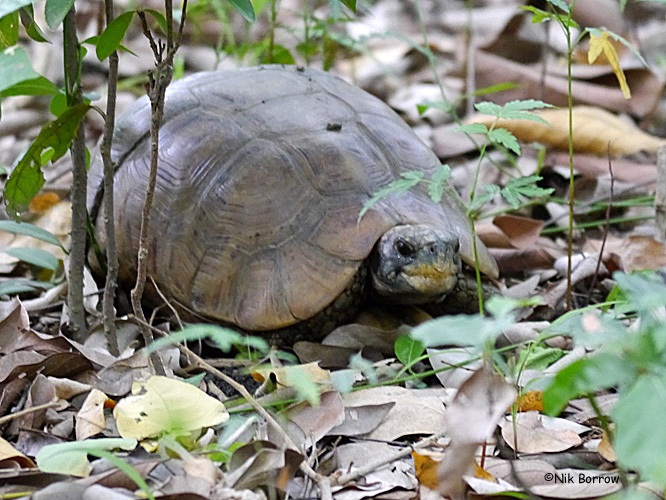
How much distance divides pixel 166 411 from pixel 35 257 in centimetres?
114

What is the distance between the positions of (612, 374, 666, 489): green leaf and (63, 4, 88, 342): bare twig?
1805 mm

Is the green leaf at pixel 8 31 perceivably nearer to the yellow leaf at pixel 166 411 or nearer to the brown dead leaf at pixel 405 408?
the yellow leaf at pixel 166 411

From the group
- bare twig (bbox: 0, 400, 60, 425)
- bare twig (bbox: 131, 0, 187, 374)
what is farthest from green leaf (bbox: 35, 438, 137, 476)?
bare twig (bbox: 131, 0, 187, 374)

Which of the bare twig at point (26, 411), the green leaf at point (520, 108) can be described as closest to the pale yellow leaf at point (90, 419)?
the bare twig at point (26, 411)

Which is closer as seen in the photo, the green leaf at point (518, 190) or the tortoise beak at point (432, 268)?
the green leaf at point (518, 190)

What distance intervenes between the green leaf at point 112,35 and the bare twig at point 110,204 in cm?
12

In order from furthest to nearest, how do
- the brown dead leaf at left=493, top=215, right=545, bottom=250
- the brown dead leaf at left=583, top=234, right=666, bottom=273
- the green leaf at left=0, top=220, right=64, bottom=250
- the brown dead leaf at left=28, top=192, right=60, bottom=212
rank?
the brown dead leaf at left=28, top=192, right=60, bottom=212 → the brown dead leaf at left=493, top=215, right=545, bottom=250 → the brown dead leaf at left=583, top=234, right=666, bottom=273 → the green leaf at left=0, top=220, right=64, bottom=250

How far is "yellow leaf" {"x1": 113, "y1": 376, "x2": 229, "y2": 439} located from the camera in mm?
1935

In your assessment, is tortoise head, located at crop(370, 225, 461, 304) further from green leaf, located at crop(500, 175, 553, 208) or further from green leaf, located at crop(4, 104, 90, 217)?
green leaf, located at crop(4, 104, 90, 217)

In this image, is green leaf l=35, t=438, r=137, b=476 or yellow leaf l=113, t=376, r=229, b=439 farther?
yellow leaf l=113, t=376, r=229, b=439

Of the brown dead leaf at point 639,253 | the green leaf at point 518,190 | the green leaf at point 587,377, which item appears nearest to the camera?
the green leaf at point 587,377

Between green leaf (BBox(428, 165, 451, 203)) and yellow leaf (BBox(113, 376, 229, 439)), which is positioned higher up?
green leaf (BBox(428, 165, 451, 203))

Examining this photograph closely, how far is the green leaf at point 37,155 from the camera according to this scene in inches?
88.0

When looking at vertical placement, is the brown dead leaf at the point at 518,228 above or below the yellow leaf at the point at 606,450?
below
